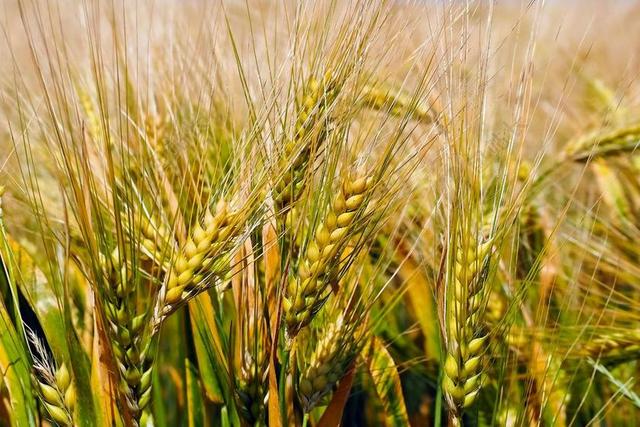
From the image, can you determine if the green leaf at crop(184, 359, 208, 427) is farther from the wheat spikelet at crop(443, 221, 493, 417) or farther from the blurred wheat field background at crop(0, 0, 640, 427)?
the wheat spikelet at crop(443, 221, 493, 417)

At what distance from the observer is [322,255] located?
2.28 feet

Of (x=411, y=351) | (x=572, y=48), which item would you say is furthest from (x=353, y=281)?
(x=572, y=48)

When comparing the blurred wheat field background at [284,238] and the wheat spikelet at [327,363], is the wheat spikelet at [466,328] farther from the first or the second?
the wheat spikelet at [327,363]

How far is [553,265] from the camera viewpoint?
44.9 inches

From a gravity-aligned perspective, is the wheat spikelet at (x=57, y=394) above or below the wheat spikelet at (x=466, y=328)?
above

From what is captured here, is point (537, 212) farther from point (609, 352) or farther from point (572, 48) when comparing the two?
point (572, 48)

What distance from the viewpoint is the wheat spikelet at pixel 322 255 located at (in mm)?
696

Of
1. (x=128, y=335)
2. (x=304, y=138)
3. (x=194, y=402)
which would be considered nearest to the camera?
(x=128, y=335)

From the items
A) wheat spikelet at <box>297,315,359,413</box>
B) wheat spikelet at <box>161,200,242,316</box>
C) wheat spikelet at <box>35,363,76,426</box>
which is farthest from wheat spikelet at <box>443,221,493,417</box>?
wheat spikelet at <box>35,363,76,426</box>

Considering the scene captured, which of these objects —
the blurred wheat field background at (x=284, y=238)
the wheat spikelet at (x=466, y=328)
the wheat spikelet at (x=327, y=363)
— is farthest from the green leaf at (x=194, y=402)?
the wheat spikelet at (x=466, y=328)

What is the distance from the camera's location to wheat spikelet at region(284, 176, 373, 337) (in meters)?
0.70

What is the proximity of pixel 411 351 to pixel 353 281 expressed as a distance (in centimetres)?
29

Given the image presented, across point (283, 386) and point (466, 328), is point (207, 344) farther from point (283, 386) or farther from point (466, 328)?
point (466, 328)

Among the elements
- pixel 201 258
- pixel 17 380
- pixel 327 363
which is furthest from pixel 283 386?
Answer: pixel 17 380
